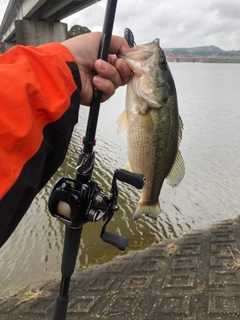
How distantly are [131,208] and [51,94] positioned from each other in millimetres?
6603

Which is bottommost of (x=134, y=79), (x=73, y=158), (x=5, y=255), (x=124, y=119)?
(x=5, y=255)

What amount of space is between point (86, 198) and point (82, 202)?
3 centimetres

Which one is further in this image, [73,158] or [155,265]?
[73,158]

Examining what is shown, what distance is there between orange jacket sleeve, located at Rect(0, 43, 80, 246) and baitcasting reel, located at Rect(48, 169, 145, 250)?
22 cm

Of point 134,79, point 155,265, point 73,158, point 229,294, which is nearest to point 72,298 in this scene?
point 155,265

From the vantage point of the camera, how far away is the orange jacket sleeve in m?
1.27

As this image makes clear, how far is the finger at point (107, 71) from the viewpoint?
1.89m

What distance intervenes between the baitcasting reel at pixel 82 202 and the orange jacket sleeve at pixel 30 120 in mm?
222

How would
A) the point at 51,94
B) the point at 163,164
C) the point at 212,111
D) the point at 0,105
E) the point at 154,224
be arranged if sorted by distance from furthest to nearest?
the point at 212,111
the point at 154,224
the point at 163,164
the point at 51,94
the point at 0,105

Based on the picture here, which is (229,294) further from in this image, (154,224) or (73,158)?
(73,158)

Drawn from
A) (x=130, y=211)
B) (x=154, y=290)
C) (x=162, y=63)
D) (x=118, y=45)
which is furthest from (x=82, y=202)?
(x=130, y=211)

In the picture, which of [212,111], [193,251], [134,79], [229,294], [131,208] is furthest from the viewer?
[212,111]

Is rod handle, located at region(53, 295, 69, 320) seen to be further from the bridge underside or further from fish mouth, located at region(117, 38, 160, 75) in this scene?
the bridge underside

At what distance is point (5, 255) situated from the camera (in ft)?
19.7
